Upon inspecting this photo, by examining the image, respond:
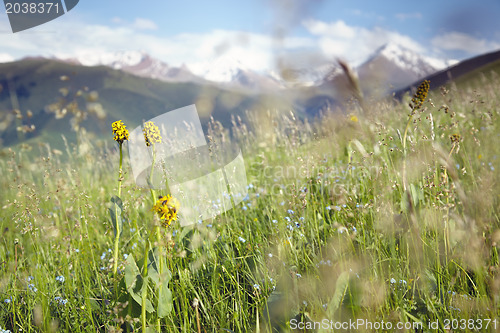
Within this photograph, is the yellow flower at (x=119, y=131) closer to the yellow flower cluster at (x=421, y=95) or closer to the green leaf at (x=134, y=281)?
the green leaf at (x=134, y=281)

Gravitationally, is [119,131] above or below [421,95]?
above

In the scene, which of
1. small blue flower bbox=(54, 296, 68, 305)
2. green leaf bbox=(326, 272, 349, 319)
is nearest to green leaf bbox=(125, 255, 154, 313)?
small blue flower bbox=(54, 296, 68, 305)

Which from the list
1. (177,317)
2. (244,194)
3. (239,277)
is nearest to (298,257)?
(239,277)

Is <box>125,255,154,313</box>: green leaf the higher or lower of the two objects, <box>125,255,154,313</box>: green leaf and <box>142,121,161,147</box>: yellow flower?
the lower

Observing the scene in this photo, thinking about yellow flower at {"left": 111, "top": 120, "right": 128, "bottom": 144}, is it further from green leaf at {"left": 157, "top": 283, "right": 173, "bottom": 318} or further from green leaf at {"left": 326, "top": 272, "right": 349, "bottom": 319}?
green leaf at {"left": 326, "top": 272, "right": 349, "bottom": 319}

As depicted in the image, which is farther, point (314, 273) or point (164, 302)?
point (314, 273)

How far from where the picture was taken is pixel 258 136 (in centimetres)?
511

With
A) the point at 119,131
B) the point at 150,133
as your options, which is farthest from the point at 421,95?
the point at 119,131

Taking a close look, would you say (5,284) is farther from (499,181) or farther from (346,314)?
(499,181)

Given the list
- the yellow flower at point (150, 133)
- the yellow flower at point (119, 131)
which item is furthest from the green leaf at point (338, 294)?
the yellow flower at point (119, 131)

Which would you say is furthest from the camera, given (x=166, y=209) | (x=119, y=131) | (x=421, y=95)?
(x=421, y=95)

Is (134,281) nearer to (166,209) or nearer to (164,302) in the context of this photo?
(164,302)

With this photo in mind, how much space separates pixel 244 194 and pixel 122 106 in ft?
180

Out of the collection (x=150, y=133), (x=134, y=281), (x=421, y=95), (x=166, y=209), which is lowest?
(x=134, y=281)
